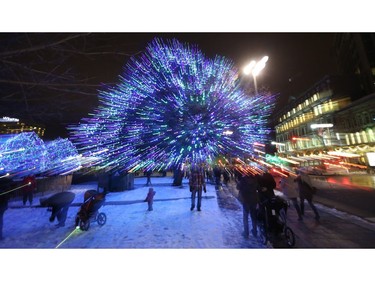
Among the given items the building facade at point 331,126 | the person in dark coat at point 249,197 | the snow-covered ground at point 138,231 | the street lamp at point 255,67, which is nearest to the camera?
the snow-covered ground at point 138,231

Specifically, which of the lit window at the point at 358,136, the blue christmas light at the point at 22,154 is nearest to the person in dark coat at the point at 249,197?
the blue christmas light at the point at 22,154

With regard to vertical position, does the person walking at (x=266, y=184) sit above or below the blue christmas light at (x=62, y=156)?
below

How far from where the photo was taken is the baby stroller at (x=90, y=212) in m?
5.64

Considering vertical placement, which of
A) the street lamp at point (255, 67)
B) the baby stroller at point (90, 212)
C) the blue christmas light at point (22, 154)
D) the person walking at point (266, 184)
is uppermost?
the street lamp at point (255, 67)

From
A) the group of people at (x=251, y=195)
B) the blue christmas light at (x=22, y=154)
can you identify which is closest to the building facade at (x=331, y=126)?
the group of people at (x=251, y=195)

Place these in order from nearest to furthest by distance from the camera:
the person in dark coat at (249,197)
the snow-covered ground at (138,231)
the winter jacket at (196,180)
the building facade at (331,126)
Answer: the snow-covered ground at (138,231)
the person in dark coat at (249,197)
the winter jacket at (196,180)
the building facade at (331,126)

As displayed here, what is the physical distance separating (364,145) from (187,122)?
34236 mm

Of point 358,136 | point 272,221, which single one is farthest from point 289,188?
point 358,136

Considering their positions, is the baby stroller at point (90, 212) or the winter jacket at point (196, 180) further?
the winter jacket at point (196, 180)

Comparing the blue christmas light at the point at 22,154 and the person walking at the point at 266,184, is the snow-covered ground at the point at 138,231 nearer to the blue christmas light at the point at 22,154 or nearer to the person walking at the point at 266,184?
the person walking at the point at 266,184

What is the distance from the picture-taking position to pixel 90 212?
5.88m

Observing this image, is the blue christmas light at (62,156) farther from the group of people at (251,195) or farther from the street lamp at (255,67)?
the group of people at (251,195)

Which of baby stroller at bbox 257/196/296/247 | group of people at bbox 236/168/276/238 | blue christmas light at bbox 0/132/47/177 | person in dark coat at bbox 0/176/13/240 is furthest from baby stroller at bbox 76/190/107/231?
blue christmas light at bbox 0/132/47/177
